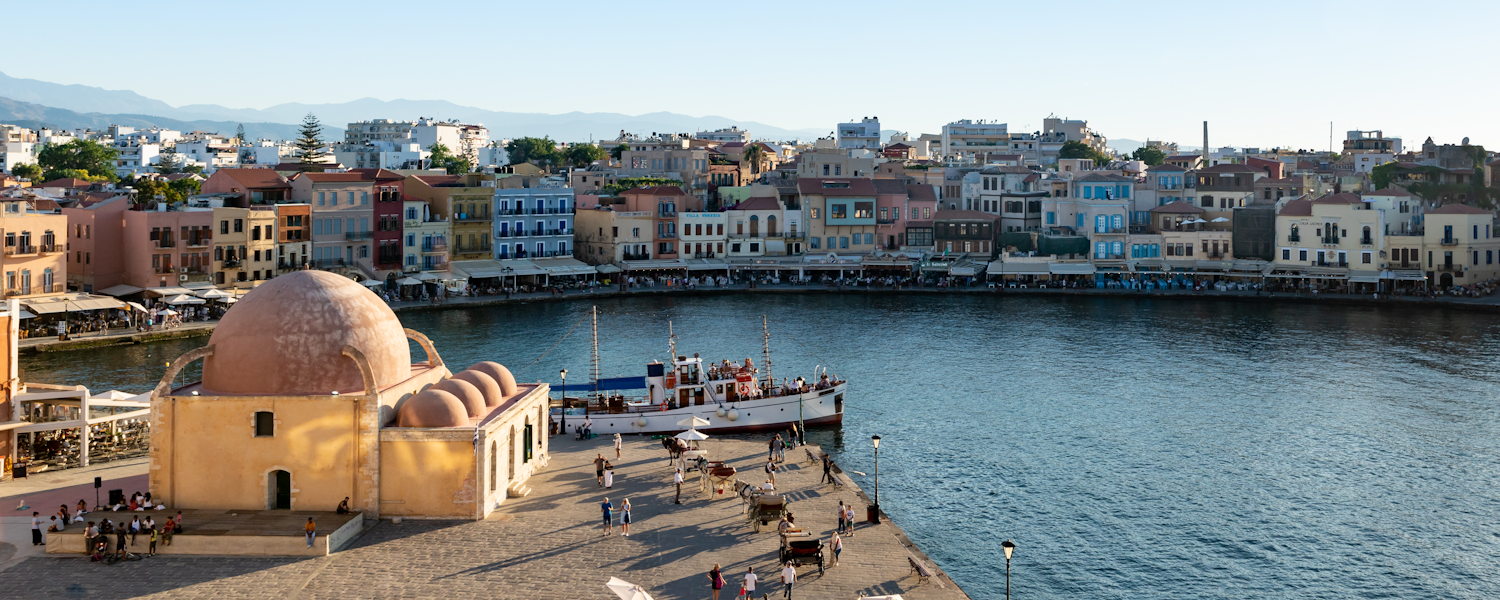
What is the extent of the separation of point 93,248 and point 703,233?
4285 centimetres

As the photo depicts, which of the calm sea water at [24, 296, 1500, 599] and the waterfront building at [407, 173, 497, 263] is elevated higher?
the waterfront building at [407, 173, 497, 263]

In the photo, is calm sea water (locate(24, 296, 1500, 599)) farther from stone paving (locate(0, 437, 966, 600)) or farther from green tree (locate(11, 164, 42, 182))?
green tree (locate(11, 164, 42, 182))

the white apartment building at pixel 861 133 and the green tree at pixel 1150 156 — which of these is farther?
the white apartment building at pixel 861 133

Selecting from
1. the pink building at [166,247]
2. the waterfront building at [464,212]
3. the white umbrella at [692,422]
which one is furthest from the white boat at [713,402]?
the waterfront building at [464,212]

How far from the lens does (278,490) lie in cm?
3241

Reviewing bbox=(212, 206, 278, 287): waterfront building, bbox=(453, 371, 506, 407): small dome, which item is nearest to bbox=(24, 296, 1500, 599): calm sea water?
bbox=(212, 206, 278, 287): waterfront building

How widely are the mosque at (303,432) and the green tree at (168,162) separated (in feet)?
393

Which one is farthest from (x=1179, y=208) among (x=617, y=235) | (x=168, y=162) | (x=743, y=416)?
(x=168, y=162)

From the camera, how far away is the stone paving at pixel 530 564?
27.9 meters

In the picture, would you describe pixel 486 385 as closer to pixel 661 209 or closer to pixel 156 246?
pixel 156 246

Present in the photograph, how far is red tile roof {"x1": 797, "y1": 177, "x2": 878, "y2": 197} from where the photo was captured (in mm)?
102562

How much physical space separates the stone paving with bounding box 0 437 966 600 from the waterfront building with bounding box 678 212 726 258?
215ft

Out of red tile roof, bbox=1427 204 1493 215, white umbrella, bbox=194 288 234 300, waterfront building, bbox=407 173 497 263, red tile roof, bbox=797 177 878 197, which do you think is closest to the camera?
white umbrella, bbox=194 288 234 300

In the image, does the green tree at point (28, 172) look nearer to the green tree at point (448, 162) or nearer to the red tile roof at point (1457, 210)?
the green tree at point (448, 162)
